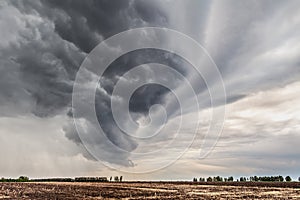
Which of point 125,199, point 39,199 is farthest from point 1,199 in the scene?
point 125,199

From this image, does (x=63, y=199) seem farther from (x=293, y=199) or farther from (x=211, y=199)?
(x=293, y=199)

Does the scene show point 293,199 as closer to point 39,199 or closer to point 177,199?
point 177,199

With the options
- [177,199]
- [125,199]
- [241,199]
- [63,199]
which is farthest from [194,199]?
[63,199]

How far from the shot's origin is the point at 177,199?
34.1 metres

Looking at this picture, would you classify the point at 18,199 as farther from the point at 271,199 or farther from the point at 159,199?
the point at 271,199

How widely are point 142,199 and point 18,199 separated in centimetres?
1377

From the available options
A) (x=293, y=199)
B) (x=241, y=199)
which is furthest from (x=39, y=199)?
(x=293, y=199)

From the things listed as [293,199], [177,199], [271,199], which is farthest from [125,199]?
[293,199]

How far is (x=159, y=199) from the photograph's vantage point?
33.8m

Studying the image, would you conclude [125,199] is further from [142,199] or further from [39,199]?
[39,199]

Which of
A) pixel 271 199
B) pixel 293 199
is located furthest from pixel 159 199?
pixel 293 199

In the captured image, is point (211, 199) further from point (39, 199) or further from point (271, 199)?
point (39, 199)

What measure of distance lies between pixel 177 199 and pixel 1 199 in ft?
63.9

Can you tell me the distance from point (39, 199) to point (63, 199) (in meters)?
2.72
